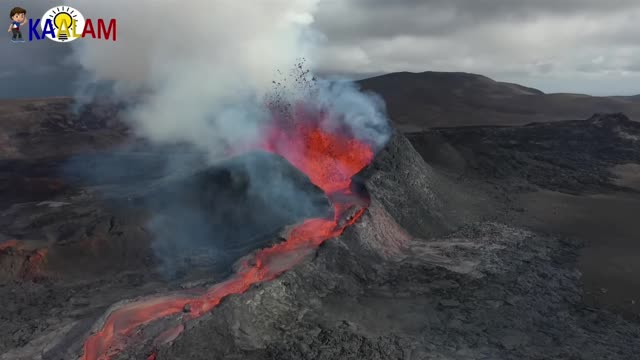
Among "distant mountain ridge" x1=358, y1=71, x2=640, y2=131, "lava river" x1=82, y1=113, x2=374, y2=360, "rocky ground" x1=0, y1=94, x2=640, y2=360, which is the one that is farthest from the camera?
"distant mountain ridge" x1=358, y1=71, x2=640, y2=131

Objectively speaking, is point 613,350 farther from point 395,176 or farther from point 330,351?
point 395,176

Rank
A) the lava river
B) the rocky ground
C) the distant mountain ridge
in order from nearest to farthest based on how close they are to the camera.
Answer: the lava river
the rocky ground
the distant mountain ridge

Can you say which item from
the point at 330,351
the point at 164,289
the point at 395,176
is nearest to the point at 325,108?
the point at 395,176

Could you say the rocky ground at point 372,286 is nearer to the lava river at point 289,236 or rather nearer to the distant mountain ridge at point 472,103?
Result: the lava river at point 289,236

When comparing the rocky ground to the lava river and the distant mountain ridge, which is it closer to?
the lava river

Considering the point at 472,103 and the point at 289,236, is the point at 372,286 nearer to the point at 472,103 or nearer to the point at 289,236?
the point at 289,236

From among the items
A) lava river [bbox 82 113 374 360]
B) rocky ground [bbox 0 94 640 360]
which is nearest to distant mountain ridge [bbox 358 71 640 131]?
lava river [bbox 82 113 374 360]

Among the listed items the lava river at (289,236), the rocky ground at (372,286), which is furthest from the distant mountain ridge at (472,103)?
the rocky ground at (372,286)
